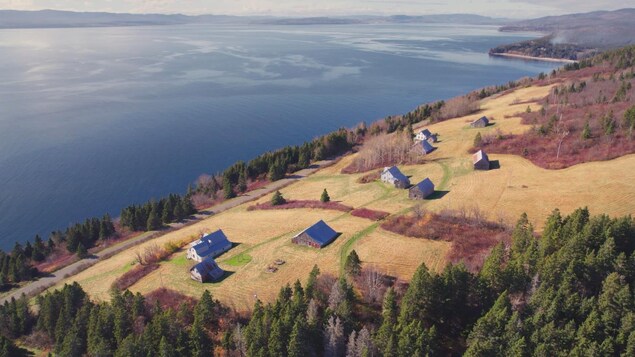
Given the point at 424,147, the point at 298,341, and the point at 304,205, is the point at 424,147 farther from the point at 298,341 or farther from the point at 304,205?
the point at 298,341

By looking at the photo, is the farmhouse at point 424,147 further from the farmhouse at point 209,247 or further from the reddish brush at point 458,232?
the farmhouse at point 209,247

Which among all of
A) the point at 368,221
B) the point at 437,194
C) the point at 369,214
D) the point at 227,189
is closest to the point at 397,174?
the point at 437,194

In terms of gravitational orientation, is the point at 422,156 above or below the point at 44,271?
above

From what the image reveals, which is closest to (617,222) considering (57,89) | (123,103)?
(123,103)

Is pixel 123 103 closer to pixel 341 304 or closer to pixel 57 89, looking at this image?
pixel 57 89

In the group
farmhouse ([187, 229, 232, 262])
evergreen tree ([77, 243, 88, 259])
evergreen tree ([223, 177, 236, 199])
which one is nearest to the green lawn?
farmhouse ([187, 229, 232, 262])

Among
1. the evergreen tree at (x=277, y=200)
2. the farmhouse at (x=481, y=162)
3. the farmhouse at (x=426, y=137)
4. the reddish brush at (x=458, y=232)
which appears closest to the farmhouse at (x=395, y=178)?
the farmhouse at (x=481, y=162)
